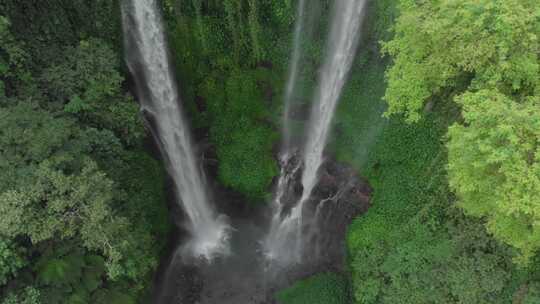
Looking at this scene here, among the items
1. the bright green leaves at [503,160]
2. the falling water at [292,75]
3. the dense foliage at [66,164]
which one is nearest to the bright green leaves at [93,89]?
the dense foliage at [66,164]

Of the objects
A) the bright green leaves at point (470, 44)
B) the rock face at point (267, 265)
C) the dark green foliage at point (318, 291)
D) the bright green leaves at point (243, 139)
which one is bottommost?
the dark green foliage at point (318, 291)

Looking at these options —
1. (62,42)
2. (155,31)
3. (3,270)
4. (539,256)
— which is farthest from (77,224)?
(539,256)

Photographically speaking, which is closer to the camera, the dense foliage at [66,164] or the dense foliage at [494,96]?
the dense foliage at [494,96]

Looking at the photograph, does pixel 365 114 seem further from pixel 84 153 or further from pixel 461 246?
pixel 84 153

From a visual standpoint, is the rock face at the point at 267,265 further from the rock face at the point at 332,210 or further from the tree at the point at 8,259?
the tree at the point at 8,259

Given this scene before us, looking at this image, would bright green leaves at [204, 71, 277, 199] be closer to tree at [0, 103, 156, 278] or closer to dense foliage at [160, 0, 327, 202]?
dense foliage at [160, 0, 327, 202]

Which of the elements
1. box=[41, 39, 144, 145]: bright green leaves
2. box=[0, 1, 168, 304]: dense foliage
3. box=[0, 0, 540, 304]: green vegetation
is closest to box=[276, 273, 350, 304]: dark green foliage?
box=[0, 0, 540, 304]: green vegetation

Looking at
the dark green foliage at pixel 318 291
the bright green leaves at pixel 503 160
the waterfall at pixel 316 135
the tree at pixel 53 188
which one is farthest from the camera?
the waterfall at pixel 316 135
